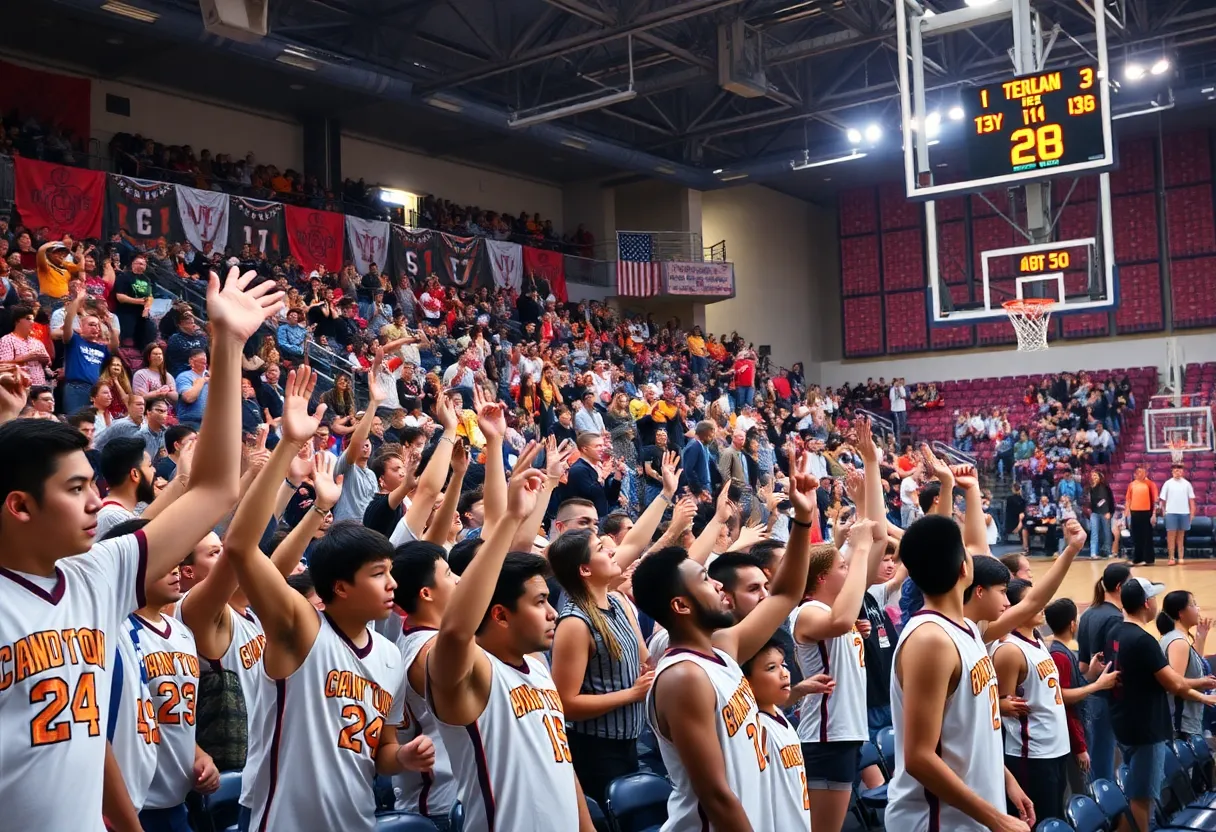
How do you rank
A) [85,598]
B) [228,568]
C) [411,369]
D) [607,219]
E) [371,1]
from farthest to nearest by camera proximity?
[607,219] < [371,1] < [411,369] < [228,568] < [85,598]

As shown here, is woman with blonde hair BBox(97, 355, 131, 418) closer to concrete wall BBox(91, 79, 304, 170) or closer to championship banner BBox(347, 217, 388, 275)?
championship banner BBox(347, 217, 388, 275)

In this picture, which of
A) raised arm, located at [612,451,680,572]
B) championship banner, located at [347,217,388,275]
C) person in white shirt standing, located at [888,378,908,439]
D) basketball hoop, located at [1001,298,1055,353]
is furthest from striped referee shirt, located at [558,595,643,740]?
person in white shirt standing, located at [888,378,908,439]

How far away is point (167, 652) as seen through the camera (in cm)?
346

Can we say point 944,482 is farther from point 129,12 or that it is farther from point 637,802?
point 129,12

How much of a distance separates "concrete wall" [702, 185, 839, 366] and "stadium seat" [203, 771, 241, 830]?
22725 millimetres

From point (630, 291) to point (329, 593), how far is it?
20978 millimetres

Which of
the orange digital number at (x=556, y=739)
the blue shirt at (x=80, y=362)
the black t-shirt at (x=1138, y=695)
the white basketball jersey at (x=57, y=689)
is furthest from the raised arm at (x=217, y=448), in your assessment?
the blue shirt at (x=80, y=362)

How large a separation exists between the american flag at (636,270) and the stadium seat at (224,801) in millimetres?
20591

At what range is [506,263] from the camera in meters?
20.7

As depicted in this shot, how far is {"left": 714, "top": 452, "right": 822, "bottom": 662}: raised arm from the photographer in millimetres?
3430

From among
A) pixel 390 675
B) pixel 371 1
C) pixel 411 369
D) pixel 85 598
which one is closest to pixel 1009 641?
pixel 390 675

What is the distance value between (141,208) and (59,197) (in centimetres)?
118

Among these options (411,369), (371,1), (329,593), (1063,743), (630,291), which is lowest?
(1063,743)

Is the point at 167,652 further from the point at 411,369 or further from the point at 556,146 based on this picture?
the point at 556,146
